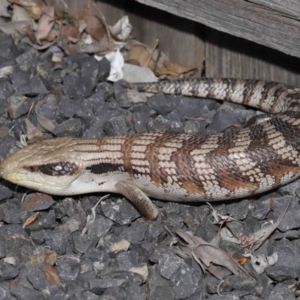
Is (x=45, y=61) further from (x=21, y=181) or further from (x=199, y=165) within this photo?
(x=199, y=165)

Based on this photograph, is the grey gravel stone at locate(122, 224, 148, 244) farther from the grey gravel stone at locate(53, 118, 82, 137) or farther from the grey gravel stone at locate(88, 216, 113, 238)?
the grey gravel stone at locate(53, 118, 82, 137)

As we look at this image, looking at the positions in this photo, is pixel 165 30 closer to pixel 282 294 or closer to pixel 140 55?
pixel 140 55

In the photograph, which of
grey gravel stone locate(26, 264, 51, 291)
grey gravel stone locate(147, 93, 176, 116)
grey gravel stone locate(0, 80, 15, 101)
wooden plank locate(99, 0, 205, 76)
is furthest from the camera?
wooden plank locate(99, 0, 205, 76)

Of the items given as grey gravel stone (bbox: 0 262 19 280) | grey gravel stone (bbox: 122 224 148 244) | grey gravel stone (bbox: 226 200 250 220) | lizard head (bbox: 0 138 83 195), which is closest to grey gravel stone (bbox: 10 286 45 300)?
grey gravel stone (bbox: 0 262 19 280)

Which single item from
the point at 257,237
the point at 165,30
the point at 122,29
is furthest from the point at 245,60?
Answer: the point at 257,237

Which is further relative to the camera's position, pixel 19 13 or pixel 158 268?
pixel 19 13

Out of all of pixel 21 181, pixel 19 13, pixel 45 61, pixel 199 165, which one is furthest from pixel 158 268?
pixel 19 13
